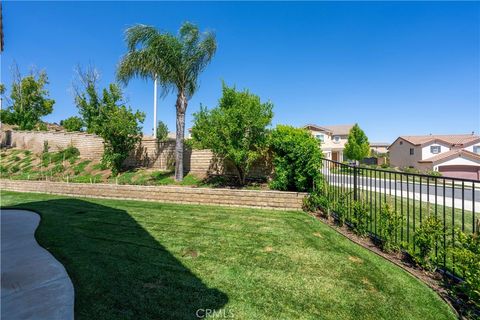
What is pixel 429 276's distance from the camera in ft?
11.3

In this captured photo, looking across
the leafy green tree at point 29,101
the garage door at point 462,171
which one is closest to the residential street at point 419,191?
the garage door at point 462,171

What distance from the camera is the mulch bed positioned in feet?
8.93

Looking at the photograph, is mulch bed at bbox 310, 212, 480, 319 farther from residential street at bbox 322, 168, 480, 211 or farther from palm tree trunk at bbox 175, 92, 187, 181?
palm tree trunk at bbox 175, 92, 187, 181

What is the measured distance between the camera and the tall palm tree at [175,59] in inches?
456

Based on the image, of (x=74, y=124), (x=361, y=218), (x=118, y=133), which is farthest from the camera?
(x=74, y=124)

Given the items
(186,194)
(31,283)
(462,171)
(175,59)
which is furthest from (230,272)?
(462,171)

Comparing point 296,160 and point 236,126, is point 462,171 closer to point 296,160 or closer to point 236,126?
point 296,160

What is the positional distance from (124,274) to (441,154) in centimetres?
4374

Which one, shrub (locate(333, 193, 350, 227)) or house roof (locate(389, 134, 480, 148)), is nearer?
shrub (locate(333, 193, 350, 227))

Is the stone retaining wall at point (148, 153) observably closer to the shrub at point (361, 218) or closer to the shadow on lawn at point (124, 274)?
the shrub at point (361, 218)

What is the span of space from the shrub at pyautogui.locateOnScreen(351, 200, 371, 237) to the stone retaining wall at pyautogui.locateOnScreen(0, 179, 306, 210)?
7.64 feet

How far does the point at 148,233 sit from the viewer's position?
5.31 meters

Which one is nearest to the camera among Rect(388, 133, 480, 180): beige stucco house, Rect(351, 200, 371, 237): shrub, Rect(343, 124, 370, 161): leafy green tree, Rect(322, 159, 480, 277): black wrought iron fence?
Rect(322, 159, 480, 277): black wrought iron fence

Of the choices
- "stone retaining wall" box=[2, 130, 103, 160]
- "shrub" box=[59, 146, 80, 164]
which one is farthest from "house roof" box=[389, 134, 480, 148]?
"shrub" box=[59, 146, 80, 164]
